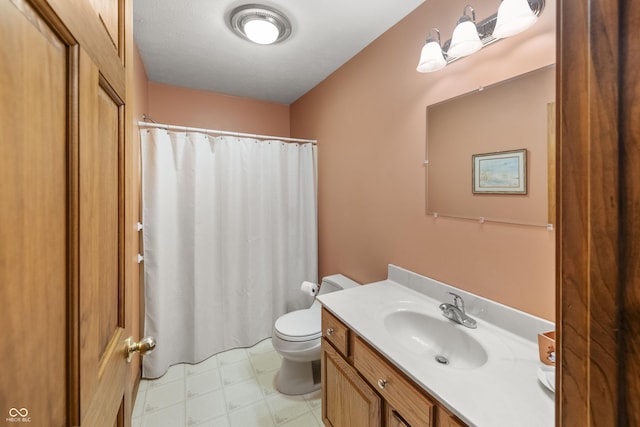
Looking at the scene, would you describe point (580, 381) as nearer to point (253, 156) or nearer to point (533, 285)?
point (533, 285)

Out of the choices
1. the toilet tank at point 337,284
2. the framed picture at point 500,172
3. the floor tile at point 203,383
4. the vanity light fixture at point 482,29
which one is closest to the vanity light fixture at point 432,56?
the vanity light fixture at point 482,29

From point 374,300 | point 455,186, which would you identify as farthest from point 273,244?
point 455,186

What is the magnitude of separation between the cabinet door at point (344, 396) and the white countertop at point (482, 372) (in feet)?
0.74

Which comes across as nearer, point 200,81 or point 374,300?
point 374,300

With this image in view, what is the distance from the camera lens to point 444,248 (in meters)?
1.36

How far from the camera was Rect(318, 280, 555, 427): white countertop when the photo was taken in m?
0.69

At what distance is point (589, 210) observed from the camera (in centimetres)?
30

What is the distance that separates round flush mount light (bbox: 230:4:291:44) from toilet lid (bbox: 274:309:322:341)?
1.85 m

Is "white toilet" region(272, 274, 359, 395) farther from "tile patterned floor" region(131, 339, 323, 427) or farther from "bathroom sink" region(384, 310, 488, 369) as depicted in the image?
"bathroom sink" region(384, 310, 488, 369)

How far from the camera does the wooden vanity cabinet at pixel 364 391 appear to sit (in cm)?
83

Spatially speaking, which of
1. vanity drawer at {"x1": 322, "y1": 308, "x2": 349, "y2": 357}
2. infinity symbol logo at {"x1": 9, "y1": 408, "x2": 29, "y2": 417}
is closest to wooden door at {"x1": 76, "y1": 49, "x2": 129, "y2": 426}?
infinity symbol logo at {"x1": 9, "y1": 408, "x2": 29, "y2": 417}

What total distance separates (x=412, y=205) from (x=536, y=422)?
103cm

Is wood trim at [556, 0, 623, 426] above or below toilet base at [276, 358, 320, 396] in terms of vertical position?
above

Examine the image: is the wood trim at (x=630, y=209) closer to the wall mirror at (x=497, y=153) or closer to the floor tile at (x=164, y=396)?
the wall mirror at (x=497, y=153)
